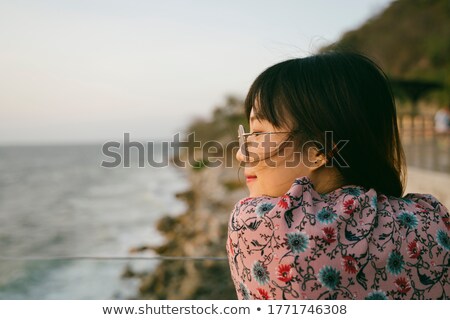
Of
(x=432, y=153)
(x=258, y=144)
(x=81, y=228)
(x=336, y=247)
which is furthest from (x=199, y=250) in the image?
(x=336, y=247)

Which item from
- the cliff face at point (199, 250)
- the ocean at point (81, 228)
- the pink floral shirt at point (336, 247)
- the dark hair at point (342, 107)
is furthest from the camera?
the ocean at point (81, 228)

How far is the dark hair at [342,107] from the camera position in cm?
107

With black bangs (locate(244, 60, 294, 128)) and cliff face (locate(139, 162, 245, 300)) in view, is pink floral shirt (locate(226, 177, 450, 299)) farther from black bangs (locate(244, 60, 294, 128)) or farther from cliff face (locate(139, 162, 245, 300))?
cliff face (locate(139, 162, 245, 300))

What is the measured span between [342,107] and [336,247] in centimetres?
31

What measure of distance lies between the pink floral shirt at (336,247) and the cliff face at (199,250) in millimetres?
1280

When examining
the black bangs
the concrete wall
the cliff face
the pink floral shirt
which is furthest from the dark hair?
the concrete wall

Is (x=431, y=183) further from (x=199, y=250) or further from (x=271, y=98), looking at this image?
(x=271, y=98)

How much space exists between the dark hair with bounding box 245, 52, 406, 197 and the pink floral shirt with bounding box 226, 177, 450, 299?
11cm

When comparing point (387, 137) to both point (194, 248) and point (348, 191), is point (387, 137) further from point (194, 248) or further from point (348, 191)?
point (194, 248)

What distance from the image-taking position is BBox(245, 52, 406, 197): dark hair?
3.51ft

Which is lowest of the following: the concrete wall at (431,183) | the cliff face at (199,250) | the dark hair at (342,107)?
the cliff face at (199,250)

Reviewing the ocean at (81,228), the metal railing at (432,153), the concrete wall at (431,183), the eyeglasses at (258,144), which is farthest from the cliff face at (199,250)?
the metal railing at (432,153)

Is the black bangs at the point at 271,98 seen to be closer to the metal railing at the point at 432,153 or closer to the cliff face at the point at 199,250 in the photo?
the cliff face at the point at 199,250
